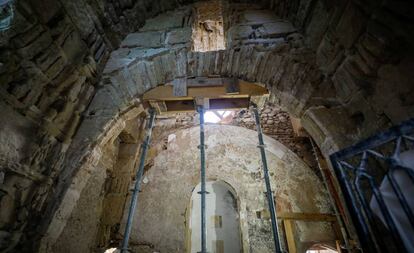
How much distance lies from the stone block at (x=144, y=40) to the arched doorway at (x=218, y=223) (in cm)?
499

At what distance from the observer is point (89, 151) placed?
6.43ft

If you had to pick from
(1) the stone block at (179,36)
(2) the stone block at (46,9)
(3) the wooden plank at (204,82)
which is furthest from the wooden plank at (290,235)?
(2) the stone block at (46,9)

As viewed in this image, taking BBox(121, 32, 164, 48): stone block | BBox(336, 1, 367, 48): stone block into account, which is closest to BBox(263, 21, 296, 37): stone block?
BBox(336, 1, 367, 48): stone block

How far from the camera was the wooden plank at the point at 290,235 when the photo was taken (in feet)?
12.4

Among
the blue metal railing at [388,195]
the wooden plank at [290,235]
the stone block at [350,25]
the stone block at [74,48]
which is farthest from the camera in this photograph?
the wooden plank at [290,235]

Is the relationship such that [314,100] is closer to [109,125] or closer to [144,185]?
[109,125]

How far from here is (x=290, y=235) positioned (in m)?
3.92

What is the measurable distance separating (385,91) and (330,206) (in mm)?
3529

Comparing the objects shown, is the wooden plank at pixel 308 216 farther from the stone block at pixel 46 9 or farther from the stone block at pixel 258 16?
the stone block at pixel 46 9

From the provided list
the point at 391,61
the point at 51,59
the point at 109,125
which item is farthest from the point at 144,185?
the point at 391,61

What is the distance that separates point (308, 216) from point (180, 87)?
3642 mm

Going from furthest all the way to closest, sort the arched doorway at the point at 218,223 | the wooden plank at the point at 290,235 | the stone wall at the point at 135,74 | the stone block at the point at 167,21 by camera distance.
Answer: the arched doorway at the point at 218,223 < the wooden plank at the point at 290,235 < the stone block at the point at 167,21 < the stone wall at the point at 135,74

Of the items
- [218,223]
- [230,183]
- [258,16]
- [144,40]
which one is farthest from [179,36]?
[218,223]

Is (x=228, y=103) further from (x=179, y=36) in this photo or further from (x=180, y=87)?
(x=179, y=36)
